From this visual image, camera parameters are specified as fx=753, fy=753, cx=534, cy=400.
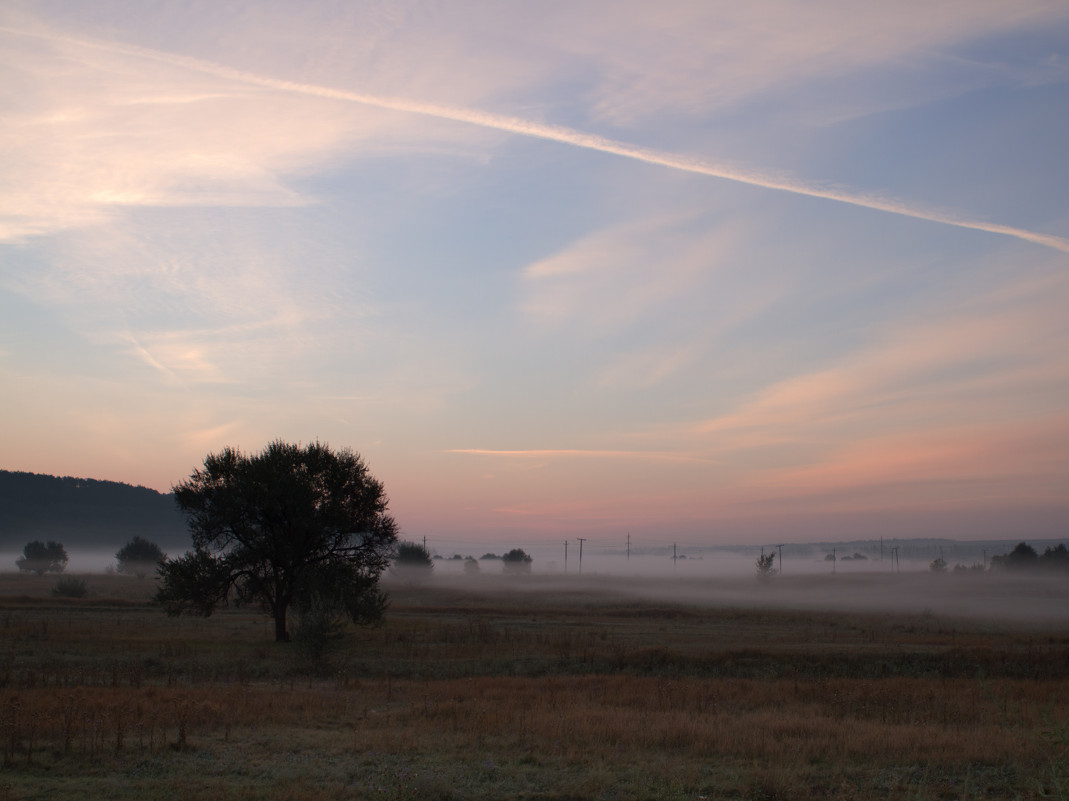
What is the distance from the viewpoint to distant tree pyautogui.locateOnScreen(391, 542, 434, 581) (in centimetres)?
12264

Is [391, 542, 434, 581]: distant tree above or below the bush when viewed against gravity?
below

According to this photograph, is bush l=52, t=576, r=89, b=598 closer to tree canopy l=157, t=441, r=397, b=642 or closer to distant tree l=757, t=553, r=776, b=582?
tree canopy l=157, t=441, r=397, b=642

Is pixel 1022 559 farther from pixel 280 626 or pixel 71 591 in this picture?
pixel 71 591

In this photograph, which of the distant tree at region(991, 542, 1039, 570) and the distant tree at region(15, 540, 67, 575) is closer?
the distant tree at region(15, 540, 67, 575)

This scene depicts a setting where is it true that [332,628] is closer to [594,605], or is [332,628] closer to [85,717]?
[85,717]

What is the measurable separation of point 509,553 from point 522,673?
16471cm

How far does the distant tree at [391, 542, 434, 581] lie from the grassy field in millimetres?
85701

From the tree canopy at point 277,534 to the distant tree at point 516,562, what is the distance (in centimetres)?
14802

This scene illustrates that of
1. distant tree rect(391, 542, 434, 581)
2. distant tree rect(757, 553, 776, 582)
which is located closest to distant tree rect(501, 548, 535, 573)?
distant tree rect(391, 542, 434, 581)

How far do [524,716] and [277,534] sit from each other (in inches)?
926

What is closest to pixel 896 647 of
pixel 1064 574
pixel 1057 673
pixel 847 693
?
pixel 1057 673

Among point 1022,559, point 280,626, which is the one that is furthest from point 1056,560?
point 280,626

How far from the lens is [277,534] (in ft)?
119

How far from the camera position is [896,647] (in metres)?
34.4
